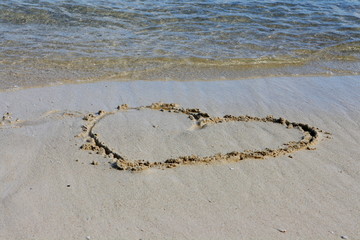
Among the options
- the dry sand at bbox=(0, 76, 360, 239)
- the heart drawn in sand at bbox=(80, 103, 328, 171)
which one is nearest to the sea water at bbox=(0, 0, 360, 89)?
the dry sand at bbox=(0, 76, 360, 239)

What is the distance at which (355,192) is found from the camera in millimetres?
3555

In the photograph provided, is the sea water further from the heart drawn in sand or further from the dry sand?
the heart drawn in sand

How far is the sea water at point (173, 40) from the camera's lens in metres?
6.70

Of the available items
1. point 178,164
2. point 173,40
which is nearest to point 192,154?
point 178,164

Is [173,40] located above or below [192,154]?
above

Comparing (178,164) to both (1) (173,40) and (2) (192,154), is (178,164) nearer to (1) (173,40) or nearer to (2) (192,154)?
(2) (192,154)

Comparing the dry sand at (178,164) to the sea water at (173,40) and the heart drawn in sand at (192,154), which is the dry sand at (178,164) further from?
the sea water at (173,40)

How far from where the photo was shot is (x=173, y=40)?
831cm

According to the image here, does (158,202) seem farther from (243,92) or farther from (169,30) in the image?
(169,30)

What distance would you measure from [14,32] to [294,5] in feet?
23.9

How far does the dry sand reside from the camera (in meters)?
3.07

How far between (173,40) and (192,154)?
4.67 meters

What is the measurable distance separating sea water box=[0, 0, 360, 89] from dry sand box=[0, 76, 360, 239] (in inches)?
37.7

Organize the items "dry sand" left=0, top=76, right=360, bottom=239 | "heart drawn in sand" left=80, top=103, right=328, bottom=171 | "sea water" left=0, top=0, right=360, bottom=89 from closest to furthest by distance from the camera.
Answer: "dry sand" left=0, top=76, right=360, bottom=239 → "heart drawn in sand" left=80, top=103, right=328, bottom=171 → "sea water" left=0, top=0, right=360, bottom=89
